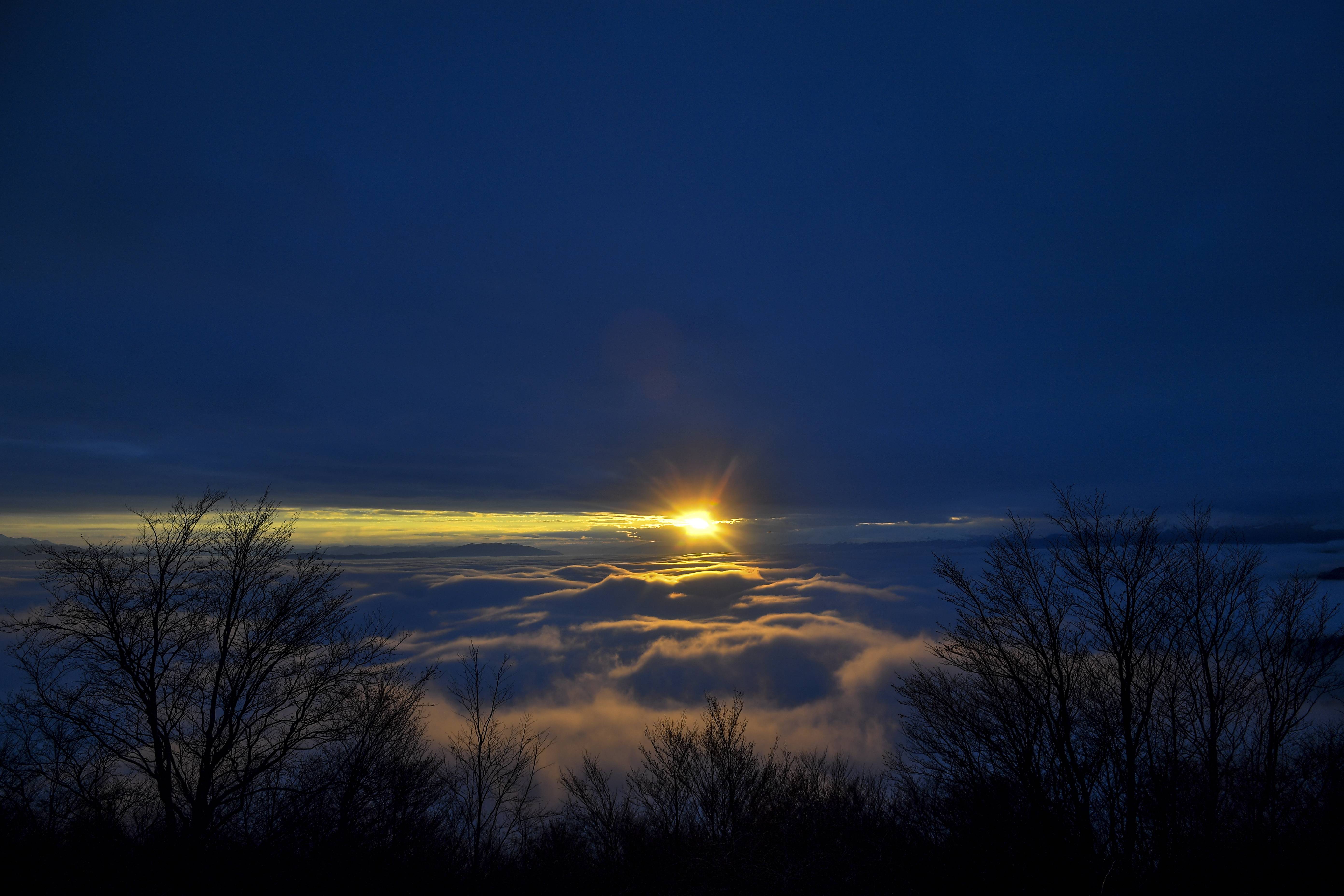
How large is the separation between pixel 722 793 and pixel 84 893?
86.7 ft

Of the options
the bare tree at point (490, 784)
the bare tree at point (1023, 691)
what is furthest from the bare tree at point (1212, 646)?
the bare tree at point (490, 784)

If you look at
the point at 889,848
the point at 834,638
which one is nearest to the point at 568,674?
the point at 834,638

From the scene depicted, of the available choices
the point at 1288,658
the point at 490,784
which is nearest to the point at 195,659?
the point at 490,784

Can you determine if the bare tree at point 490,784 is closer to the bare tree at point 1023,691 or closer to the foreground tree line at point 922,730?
the foreground tree line at point 922,730

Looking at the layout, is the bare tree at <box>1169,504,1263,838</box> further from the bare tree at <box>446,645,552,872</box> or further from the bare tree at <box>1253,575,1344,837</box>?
the bare tree at <box>446,645,552,872</box>

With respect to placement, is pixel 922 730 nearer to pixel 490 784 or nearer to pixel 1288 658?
pixel 1288 658

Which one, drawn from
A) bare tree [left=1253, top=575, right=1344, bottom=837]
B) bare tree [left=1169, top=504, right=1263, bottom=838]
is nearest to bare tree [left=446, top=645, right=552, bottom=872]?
bare tree [left=1169, top=504, right=1263, bottom=838]

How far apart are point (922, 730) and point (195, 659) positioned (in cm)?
2333

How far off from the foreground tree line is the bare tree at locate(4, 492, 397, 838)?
0.07 metres

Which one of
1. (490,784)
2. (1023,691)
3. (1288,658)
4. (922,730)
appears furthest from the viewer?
(490,784)

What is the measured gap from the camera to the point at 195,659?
597 inches

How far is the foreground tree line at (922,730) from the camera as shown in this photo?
504 inches

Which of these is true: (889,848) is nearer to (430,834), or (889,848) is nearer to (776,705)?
(430,834)

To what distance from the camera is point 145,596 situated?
14664 mm
